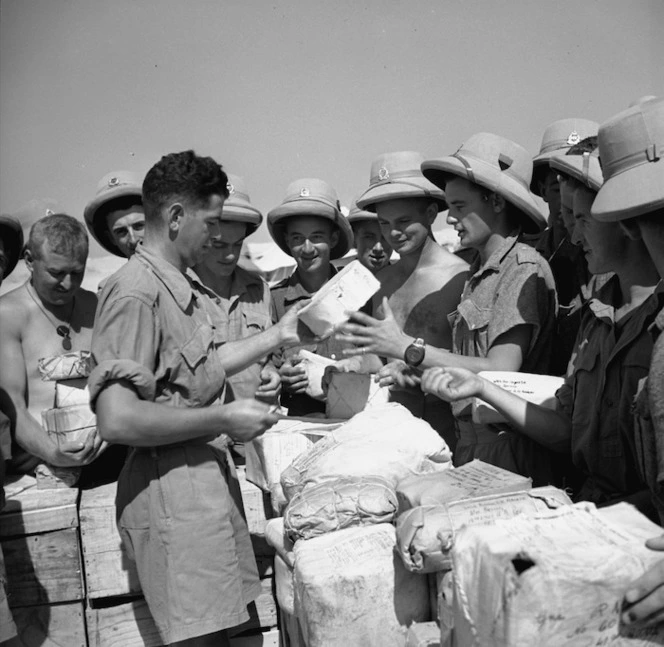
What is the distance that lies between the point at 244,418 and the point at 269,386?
96 centimetres

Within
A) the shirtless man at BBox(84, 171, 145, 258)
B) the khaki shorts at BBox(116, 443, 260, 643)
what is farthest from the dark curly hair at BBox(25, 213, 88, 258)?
the khaki shorts at BBox(116, 443, 260, 643)

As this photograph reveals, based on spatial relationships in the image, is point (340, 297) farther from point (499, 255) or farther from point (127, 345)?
point (127, 345)

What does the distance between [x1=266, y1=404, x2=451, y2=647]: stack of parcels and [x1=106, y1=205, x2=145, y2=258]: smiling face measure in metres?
2.28

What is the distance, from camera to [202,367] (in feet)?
10.2

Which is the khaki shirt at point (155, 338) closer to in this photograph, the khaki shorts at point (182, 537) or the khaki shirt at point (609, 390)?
the khaki shorts at point (182, 537)

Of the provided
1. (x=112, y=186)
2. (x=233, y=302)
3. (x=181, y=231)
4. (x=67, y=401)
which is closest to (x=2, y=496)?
(x=67, y=401)

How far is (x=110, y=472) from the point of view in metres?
4.05

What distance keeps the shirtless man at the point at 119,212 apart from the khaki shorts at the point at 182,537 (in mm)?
2116

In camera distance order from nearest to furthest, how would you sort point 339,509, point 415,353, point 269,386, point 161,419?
1. point 339,509
2. point 161,419
3. point 415,353
4. point 269,386

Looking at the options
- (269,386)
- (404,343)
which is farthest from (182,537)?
(404,343)

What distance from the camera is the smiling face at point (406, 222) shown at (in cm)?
449

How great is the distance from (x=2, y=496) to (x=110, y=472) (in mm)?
700

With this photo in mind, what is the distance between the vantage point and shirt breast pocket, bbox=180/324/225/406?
307cm

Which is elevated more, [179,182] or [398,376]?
[179,182]
